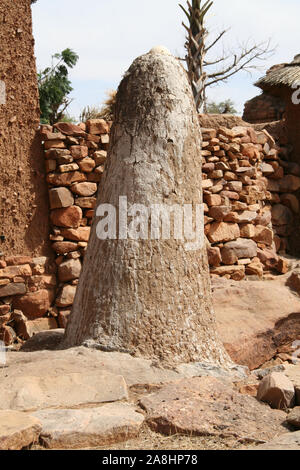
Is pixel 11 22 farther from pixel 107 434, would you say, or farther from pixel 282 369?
pixel 107 434

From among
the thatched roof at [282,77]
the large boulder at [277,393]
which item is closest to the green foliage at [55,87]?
the thatched roof at [282,77]

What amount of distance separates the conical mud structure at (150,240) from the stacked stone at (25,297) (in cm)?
221

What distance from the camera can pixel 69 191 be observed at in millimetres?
5934

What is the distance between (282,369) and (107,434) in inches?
64.7


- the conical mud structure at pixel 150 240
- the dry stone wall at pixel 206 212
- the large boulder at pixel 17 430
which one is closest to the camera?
the large boulder at pixel 17 430

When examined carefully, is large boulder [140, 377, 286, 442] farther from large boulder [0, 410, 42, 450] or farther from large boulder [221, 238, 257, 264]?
large boulder [221, 238, 257, 264]

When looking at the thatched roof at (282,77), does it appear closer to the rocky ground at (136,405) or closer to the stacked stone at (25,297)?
the stacked stone at (25,297)

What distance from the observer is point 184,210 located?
3371mm

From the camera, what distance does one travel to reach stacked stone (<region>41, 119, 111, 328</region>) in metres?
5.82

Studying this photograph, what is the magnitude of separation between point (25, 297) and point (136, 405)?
327 cm

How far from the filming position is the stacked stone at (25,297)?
546 centimetres

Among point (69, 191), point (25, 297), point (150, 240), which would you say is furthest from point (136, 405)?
point (69, 191)

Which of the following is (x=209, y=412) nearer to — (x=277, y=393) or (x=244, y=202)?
(x=277, y=393)
